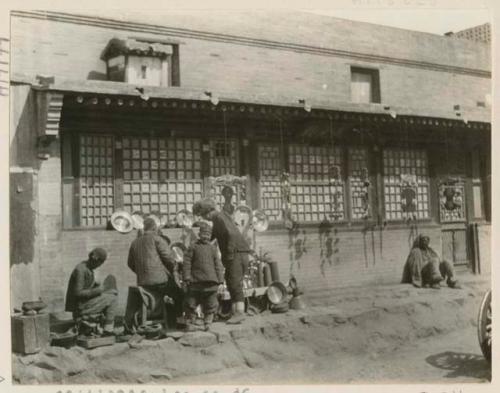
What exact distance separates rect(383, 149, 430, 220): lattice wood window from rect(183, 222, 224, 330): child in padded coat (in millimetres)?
4640

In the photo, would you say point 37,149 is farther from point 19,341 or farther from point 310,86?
point 310,86

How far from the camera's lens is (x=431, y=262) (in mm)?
10219

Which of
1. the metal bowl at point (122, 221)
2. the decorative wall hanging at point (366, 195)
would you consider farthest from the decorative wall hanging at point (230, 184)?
the decorative wall hanging at point (366, 195)

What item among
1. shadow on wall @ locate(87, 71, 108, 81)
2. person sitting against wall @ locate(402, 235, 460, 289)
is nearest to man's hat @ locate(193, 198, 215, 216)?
shadow on wall @ locate(87, 71, 108, 81)

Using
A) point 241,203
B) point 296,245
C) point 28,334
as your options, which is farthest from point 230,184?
point 28,334

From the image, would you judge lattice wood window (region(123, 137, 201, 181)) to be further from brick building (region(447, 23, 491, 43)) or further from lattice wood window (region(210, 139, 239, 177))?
brick building (region(447, 23, 491, 43))

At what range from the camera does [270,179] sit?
9797mm

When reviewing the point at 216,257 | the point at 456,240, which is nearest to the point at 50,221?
the point at 216,257

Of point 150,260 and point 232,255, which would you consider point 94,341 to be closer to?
point 150,260

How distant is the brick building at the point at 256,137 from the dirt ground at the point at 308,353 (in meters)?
1.61

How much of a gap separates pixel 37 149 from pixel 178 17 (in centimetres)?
387

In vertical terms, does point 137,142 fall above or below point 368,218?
above

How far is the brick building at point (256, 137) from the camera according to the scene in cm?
809

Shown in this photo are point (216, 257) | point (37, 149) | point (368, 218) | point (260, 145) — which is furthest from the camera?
point (368, 218)
